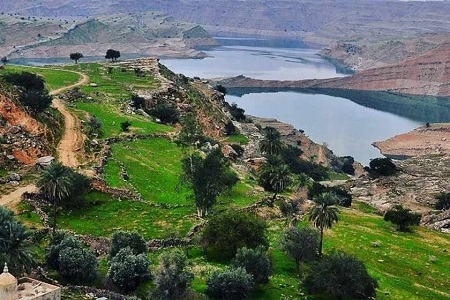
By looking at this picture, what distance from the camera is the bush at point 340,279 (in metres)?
47.0

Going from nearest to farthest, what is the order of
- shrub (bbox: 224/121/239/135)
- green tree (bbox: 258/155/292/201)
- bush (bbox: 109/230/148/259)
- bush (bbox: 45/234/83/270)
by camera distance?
bush (bbox: 45/234/83/270) → bush (bbox: 109/230/148/259) → green tree (bbox: 258/155/292/201) → shrub (bbox: 224/121/239/135)

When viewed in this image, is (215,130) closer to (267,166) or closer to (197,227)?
(267,166)

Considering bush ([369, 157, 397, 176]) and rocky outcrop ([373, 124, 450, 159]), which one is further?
rocky outcrop ([373, 124, 450, 159])

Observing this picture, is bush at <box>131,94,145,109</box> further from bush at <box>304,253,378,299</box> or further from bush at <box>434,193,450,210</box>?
bush at <box>304,253,378,299</box>

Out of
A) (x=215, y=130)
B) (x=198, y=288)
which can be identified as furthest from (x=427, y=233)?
(x=215, y=130)

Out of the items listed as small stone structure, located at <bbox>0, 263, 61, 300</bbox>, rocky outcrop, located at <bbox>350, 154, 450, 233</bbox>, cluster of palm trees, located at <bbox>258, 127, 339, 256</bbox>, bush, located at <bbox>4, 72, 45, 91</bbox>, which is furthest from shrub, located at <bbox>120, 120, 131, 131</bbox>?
small stone structure, located at <bbox>0, 263, 61, 300</bbox>

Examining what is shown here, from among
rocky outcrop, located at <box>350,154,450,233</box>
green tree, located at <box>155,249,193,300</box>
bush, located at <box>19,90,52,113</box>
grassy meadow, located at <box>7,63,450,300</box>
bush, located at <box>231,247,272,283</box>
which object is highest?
bush, located at <box>19,90,52,113</box>

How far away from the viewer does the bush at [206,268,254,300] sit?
1713 inches

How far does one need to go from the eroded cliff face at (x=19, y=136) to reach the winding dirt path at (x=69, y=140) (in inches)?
78.7

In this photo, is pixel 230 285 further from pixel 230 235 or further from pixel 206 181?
pixel 206 181

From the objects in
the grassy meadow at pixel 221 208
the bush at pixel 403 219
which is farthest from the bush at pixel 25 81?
the bush at pixel 403 219

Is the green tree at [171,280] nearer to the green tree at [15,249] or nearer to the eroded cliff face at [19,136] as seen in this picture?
the green tree at [15,249]

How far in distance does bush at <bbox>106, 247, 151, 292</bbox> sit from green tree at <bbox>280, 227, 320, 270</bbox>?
1350 centimetres

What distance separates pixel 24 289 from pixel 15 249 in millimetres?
4252
